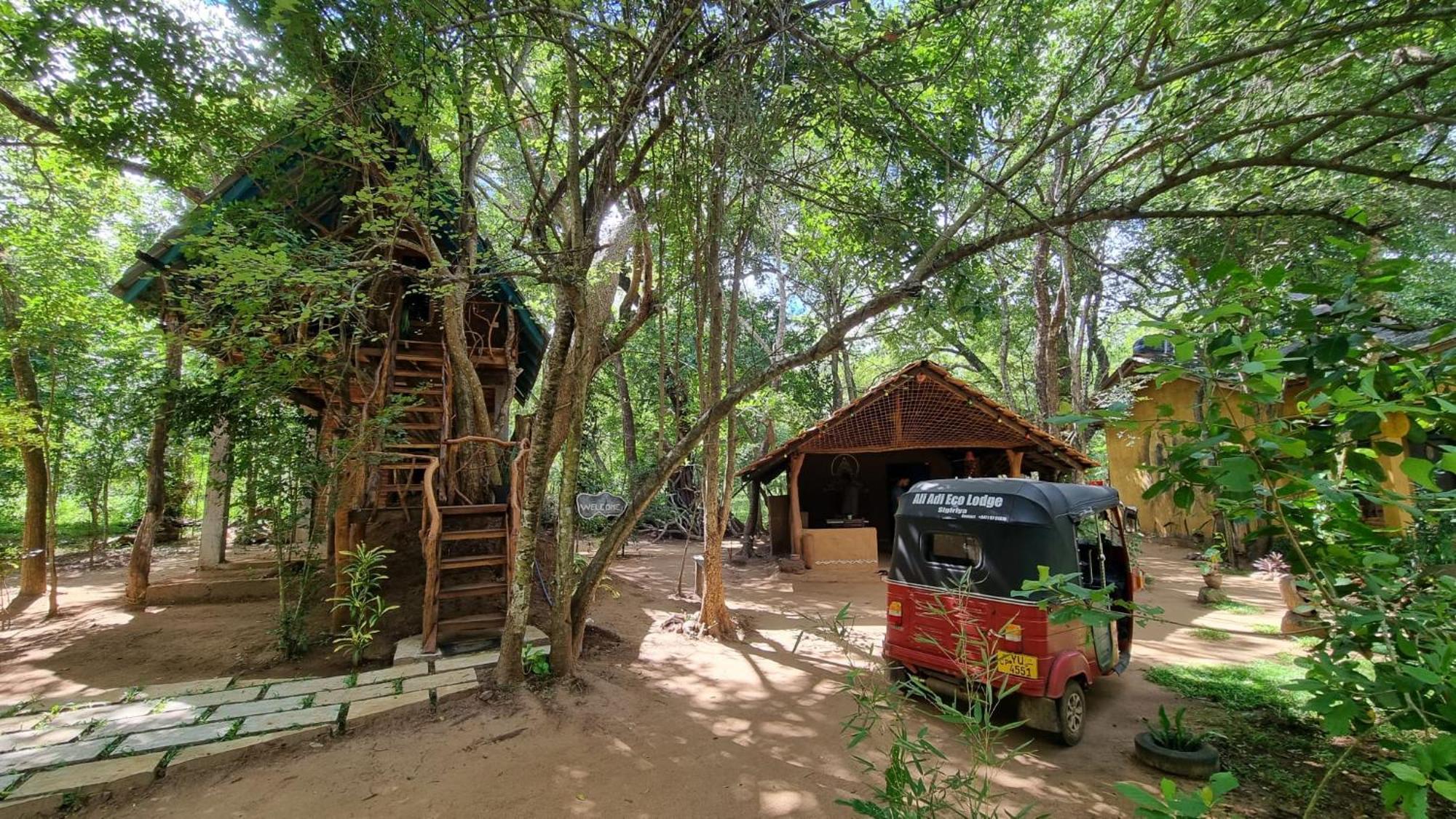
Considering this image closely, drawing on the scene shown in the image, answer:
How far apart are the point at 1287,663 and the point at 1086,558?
2148 mm

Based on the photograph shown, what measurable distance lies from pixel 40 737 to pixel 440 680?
7.25 ft

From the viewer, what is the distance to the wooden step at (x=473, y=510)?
5668 millimetres

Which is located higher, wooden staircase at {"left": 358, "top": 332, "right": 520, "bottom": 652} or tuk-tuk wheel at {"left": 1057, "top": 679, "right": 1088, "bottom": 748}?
wooden staircase at {"left": 358, "top": 332, "right": 520, "bottom": 652}

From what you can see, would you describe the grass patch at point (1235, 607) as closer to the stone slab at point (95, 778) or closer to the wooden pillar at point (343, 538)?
the wooden pillar at point (343, 538)

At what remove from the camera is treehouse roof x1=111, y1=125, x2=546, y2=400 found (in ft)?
16.7

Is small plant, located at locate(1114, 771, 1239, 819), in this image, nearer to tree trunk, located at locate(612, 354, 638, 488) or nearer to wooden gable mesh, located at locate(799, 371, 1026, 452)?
wooden gable mesh, located at locate(799, 371, 1026, 452)

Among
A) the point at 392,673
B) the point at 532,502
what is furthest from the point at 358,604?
the point at 532,502

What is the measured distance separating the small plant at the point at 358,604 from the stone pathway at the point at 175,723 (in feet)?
1.02

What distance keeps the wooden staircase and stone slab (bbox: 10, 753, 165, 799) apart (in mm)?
2016

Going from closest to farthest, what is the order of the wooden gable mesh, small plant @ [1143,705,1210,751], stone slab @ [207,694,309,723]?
1. small plant @ [1143,705,1210,751]
2. stone slab @ [207,694,309,723]
3. the wooden gable mesh

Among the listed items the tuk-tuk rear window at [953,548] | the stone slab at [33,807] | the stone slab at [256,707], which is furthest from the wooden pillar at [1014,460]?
the stone slab at [33,807]

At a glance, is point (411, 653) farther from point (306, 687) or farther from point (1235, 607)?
point (1235, 607)

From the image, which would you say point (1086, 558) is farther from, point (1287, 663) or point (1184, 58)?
point (1184, 58)

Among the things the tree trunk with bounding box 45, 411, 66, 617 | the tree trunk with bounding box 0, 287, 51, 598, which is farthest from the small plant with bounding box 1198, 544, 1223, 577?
the tree trunk with bounding box 0, 287, 51, 598
